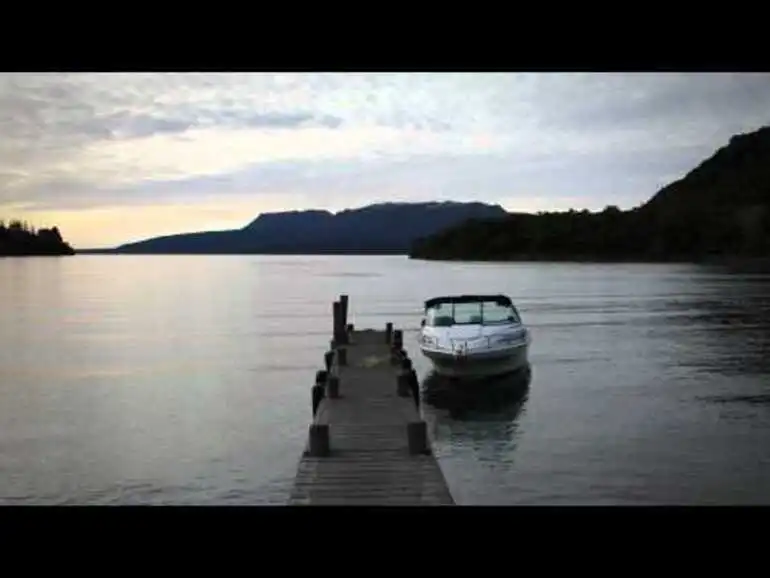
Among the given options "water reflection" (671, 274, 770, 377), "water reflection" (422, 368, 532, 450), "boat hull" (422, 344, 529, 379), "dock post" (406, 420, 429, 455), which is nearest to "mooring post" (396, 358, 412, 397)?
"water reflection" (422, 368, 532, 450)

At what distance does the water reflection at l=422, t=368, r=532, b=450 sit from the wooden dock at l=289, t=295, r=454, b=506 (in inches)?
74.0

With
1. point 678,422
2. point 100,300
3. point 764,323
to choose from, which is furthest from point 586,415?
point 100,300

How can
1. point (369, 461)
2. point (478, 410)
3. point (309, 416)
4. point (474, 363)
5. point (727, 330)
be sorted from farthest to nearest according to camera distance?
1. point (727, 330)
2. point (474, 363)
3. point (478, 410)
4. point (309, 416)
5. point (369, 461)

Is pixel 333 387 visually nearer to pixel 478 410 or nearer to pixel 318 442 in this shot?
pixel 318 442

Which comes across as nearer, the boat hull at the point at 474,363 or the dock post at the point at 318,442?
the dock post at the point at 318,442

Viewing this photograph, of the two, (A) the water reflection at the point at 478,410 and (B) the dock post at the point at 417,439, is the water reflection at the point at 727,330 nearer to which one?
(A) the water reflection at the point at 478,410

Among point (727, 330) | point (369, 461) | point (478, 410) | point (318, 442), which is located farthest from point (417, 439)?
point (727, 330)

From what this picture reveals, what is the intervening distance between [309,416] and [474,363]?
2.76m

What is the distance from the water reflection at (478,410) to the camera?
1218 centimetres

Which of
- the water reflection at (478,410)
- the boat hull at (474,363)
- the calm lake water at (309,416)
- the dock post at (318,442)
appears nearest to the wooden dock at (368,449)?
the dock post at (318,442)

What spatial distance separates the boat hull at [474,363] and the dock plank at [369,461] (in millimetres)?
4450

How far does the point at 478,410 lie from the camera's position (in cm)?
1432

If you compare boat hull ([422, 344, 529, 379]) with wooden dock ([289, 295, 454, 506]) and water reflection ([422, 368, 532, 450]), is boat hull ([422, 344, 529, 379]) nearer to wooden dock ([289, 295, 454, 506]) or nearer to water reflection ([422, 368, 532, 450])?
water reflection ([422, 368, 532, 450])
